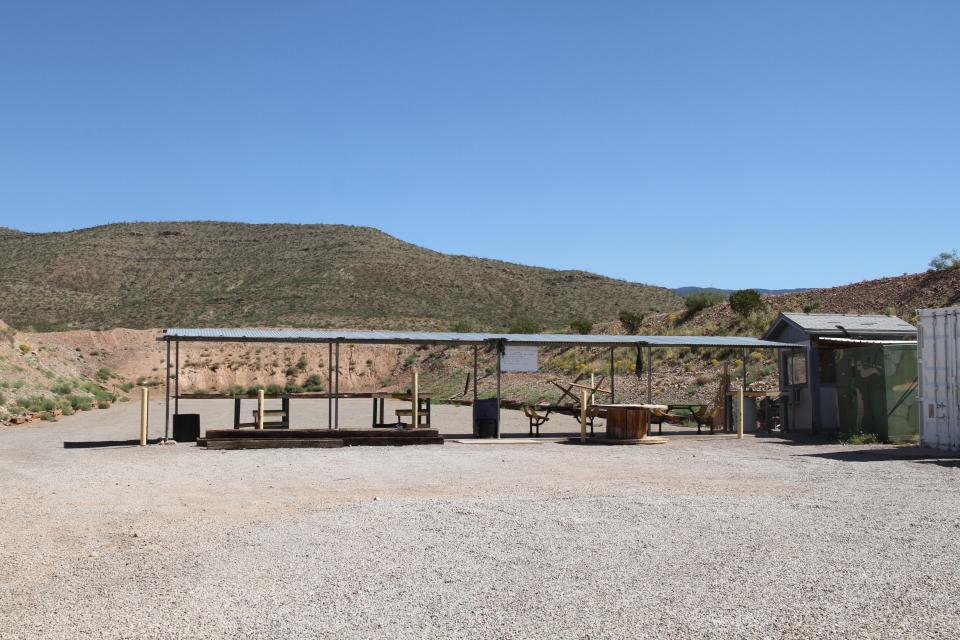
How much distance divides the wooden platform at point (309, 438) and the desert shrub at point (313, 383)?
125ft

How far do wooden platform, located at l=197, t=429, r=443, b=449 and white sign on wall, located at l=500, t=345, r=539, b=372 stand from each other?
258cm

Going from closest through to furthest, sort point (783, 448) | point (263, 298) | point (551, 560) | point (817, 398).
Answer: point (551, 560)
point (783, 448)
point (817, 398)
point (263, 298)

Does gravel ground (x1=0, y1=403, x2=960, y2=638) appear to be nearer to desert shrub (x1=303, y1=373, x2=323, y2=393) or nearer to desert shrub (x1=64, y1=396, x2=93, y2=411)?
desert shrub (x1=64, y1=396, x2=93, y2=411)

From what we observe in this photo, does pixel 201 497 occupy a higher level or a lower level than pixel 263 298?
lower

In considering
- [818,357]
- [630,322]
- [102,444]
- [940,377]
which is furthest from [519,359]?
[630,322]

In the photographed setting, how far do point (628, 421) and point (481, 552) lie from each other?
12.1 m

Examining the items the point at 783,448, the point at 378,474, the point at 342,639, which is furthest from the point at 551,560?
the point at 783,448

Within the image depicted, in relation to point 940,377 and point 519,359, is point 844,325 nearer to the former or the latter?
point 940,377

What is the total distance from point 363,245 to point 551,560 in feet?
253

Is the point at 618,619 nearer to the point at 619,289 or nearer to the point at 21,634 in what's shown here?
the point at 21,634

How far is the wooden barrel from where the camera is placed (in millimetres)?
19445

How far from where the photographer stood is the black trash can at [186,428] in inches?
750

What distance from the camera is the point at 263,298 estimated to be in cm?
6969

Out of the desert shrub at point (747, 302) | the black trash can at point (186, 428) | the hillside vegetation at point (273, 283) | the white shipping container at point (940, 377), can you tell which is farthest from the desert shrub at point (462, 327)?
the white shipping container at point (940, 377)
